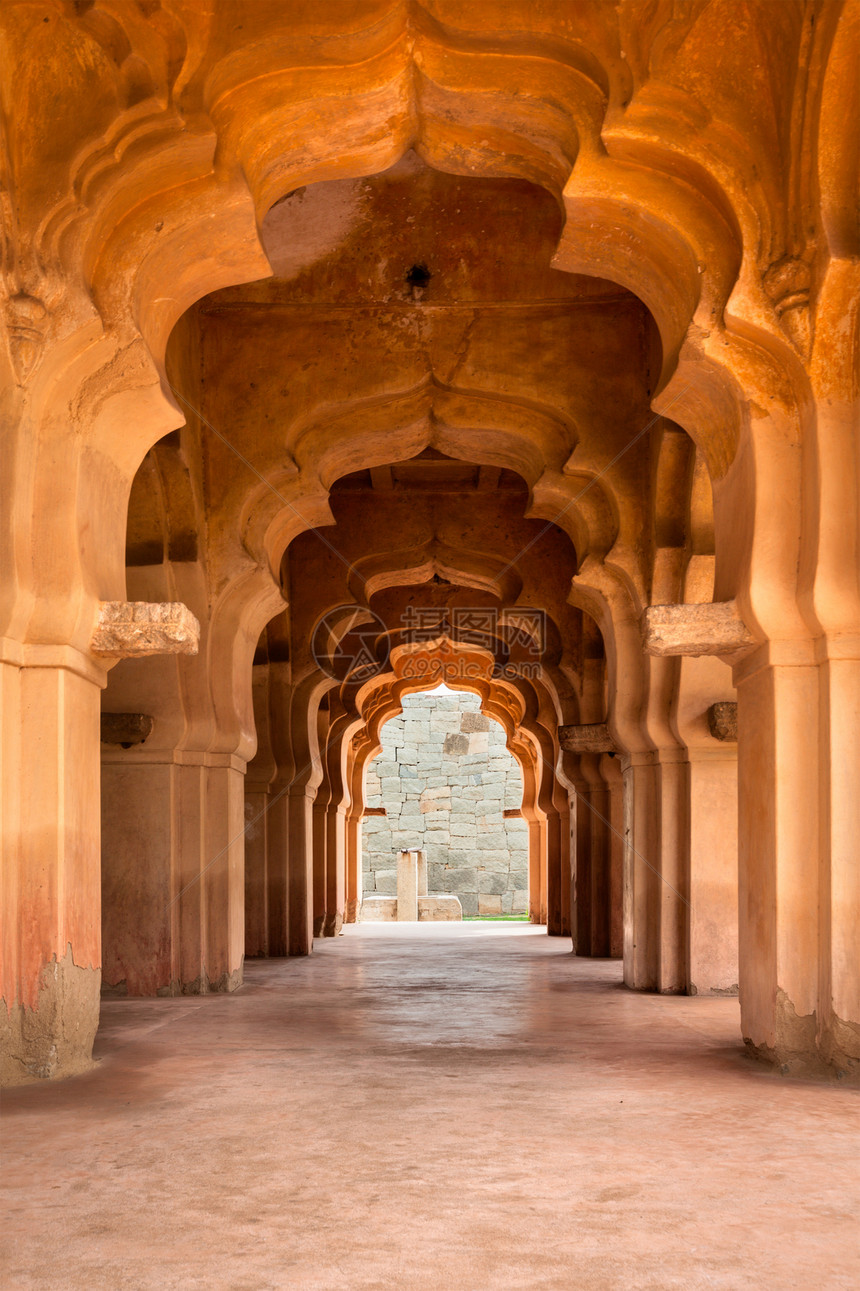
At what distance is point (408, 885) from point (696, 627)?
71.4ft

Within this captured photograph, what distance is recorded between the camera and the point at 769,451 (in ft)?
20.2

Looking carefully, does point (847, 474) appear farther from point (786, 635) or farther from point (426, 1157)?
point (426, 1157)

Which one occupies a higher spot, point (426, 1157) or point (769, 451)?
point (769, 451)

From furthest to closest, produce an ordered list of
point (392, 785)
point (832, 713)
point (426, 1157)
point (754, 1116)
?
point (392, 785)
point (832, 713)
point (754, 1116)
point (426, 1157)

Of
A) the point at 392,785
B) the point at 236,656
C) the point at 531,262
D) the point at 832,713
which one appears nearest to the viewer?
the point at 832,713

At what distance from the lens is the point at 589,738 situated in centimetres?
1270

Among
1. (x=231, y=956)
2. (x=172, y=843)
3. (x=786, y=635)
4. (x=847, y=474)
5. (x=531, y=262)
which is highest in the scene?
(x=531, y=262)

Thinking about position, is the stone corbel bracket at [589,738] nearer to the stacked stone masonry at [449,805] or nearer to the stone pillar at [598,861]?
the stone pillar at [598,861]

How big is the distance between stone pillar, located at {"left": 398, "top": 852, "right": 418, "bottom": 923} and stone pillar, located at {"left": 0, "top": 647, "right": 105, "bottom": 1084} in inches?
842

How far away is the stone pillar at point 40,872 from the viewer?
576 centimetres

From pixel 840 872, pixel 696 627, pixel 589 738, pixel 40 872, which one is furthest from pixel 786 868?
pixel 589 738

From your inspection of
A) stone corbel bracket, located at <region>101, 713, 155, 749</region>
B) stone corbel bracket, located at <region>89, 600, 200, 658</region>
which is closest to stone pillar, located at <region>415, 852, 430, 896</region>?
stone corbel bracket, located at <region>101, 713, 155, 749</region>

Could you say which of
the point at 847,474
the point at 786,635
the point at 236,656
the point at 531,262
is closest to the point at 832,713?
the point at 786,635

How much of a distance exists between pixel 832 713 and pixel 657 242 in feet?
8.21
